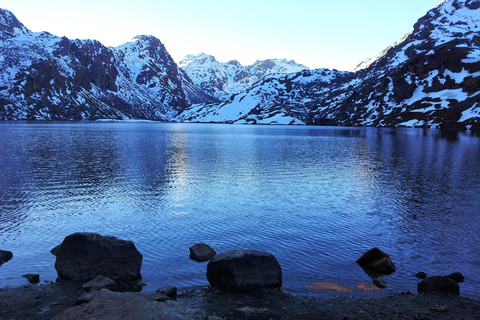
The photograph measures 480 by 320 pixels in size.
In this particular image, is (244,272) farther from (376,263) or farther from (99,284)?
(376,263)

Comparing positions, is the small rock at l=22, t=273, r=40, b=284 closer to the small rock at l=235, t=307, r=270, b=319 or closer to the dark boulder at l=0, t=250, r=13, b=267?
the dark boulder at l=0, t=250, r=13, b=267

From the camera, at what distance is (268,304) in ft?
52.6

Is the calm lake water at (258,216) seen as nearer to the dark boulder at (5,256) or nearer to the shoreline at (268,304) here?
the dark boulder at (5,256)

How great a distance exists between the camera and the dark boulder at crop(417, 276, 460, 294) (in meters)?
17.1

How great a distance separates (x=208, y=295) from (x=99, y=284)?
18.3ft

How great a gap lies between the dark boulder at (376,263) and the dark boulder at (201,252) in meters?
9.28

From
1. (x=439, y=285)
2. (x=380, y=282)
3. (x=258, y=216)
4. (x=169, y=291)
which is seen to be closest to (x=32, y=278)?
(x=169, y=291)

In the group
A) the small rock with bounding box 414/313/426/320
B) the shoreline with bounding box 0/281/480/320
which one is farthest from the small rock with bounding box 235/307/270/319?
the small rock with bounding box 414/313/426/320

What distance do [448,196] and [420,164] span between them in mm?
28021

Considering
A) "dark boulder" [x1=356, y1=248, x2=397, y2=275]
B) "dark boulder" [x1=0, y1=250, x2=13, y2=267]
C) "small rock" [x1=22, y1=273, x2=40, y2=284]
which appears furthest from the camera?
"dark boulder" [x1=0, y1=250, x2=13, y2=267]

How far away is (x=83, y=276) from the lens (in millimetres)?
18781

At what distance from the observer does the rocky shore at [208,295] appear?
45.0 ft

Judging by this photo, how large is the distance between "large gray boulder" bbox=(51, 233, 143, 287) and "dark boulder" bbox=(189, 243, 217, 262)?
3.53 metres

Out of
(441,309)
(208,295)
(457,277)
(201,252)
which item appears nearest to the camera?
(441,309)
